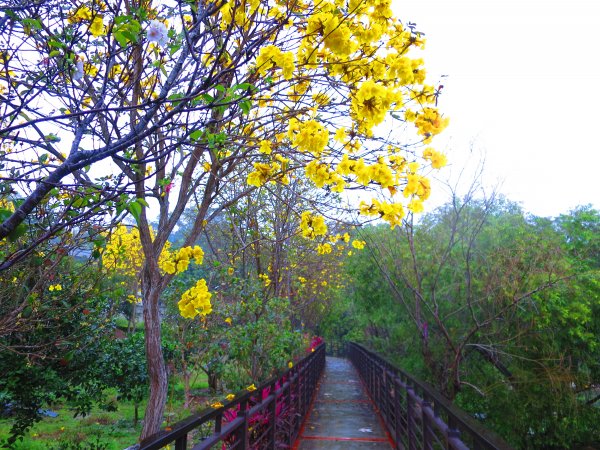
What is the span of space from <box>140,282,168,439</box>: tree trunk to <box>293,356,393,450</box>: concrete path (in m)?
2.44

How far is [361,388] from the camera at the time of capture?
1270cm


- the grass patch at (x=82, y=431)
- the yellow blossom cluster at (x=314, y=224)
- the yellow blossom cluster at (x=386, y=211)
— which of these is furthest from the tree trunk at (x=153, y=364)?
the grass patch at (x=82, y=431)

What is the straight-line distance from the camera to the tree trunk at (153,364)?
382cm

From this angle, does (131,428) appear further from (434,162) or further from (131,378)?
(434,162)

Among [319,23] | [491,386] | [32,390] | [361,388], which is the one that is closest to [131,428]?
[32,390]

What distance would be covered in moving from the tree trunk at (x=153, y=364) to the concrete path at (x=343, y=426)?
96.0 inches

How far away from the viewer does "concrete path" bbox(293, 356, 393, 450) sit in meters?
5.86

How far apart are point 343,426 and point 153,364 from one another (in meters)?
4.12

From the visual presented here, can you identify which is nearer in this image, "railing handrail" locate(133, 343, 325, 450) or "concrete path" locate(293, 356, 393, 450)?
"railing handrail" locate(133, 343, 325, 450)

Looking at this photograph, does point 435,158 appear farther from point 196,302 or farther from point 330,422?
point 330,422

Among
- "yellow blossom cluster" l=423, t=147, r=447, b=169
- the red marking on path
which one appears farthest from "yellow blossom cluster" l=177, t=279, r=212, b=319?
the red marking on path

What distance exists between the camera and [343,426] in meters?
7.08

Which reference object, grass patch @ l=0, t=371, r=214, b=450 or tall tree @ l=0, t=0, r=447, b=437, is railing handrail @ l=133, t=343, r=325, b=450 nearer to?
tall tree @ l=0, t=0, r=447, b=437

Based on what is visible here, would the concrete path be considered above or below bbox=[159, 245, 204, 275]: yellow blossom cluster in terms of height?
below
